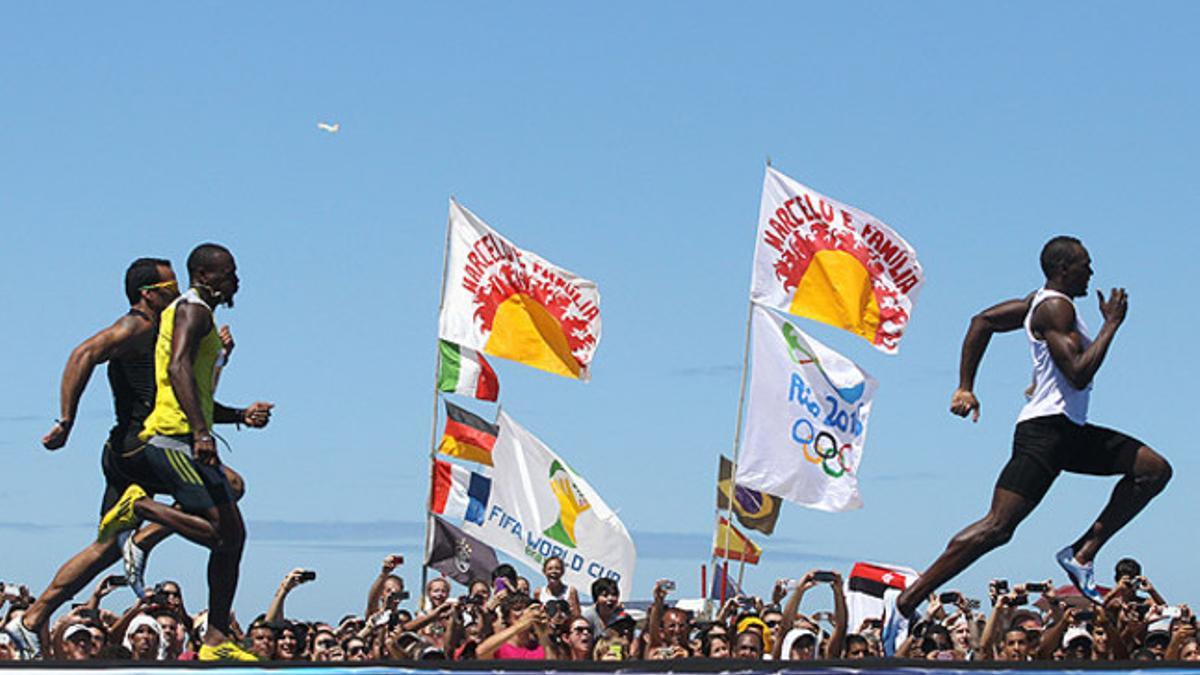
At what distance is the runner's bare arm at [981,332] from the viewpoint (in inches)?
396

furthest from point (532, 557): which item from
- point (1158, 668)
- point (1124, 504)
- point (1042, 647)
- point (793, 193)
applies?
point (1158, 668)

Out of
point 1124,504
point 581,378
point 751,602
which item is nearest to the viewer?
point 1124,504

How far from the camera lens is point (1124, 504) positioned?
10062mm

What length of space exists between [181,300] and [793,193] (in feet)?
39.9

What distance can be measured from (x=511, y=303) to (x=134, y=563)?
12312 mm

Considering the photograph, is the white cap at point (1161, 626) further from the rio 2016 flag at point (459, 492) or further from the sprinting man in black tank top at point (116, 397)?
the rio 2016 flag at point (459, 492)

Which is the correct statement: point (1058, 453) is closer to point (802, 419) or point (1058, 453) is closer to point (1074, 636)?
point (1074, 636)

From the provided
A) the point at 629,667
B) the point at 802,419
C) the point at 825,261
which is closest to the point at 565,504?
the point at 802,419

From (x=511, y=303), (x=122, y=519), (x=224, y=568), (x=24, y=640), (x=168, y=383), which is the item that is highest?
(x=511, y=303)

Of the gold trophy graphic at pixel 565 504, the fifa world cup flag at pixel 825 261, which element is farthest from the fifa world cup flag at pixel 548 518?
the fifa world cup flag at pixel 825 261

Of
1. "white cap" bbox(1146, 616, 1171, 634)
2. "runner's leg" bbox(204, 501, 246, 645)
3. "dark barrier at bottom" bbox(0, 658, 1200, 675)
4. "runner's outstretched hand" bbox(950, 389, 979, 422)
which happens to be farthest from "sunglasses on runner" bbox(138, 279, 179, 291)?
"white cap" bbox(1146, 616, 1171, 634)

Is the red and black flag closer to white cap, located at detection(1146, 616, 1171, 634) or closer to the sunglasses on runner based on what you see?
white cap, located at detection(1146, 616, 1171, 634)

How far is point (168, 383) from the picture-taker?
936 cm

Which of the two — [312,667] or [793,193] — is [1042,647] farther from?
[793,193]
